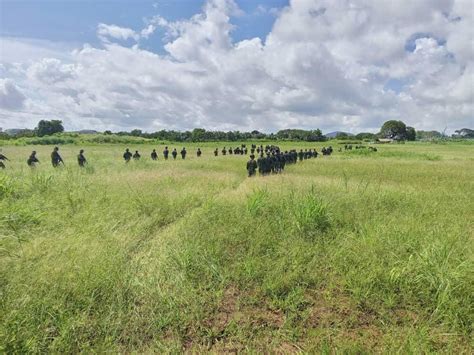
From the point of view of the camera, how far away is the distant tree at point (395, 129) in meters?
116

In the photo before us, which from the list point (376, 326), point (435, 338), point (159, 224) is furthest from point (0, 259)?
point (435, 338)

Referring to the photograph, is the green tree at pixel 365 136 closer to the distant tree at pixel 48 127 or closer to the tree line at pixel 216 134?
the tree line at pixel 216 134

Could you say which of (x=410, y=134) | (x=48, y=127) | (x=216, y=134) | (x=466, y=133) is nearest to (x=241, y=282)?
(x=216, y=134)

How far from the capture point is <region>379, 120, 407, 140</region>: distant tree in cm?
11638

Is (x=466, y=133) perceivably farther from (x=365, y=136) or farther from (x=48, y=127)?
(x=48, y=127)

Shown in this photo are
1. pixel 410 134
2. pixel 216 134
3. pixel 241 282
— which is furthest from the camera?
pixel 410 134

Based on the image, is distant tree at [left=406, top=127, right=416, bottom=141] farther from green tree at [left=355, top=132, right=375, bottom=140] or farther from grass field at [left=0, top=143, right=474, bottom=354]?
grass field at [left=0, top=143, right=474, bottom=354]

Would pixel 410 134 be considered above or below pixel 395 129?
below

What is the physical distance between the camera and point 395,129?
11675 centimetres

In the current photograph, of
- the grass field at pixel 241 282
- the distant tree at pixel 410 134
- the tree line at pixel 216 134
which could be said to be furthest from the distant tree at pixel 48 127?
the distant tree at pixel 410 134

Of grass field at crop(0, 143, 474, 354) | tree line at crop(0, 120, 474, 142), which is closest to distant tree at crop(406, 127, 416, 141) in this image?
tree line at crop(0, 120, 474, 142)

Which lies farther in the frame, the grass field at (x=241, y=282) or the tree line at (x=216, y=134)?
the tree line at (x=216, y=134)

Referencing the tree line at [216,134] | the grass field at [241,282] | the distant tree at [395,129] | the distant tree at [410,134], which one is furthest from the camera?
the distant tree at [410,134]

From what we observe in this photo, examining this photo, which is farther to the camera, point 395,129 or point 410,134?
point 410,134
